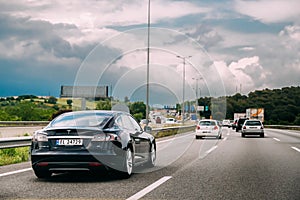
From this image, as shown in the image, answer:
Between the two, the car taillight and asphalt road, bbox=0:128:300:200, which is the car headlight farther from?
the car taillight

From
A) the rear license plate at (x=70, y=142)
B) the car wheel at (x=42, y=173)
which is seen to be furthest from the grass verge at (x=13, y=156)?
the rear license plate at (x=70, y=142)

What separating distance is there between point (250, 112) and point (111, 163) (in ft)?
235

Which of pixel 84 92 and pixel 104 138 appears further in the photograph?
pixel 84 92

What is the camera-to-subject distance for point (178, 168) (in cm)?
1227

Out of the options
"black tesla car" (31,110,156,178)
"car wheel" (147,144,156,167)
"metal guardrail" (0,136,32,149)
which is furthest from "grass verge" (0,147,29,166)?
"black tesla car" (31,110,156,178)

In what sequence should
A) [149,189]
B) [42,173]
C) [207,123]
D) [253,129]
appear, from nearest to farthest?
[149,189], [42,173], [207,123], [253,129]

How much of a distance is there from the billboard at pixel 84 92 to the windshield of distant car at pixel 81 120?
44395 millimetres

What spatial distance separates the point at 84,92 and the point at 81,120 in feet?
159

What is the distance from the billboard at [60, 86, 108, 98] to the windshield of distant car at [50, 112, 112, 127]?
44395 mm

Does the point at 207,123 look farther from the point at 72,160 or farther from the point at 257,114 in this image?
the point at 257,114

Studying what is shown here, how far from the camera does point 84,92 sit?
57.9 m

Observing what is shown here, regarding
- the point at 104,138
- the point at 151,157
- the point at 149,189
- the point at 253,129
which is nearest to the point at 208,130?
the point at 253,129

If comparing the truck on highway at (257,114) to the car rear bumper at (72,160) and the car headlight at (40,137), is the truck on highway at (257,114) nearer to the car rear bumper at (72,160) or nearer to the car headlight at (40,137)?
the car rear bumper at (72,160)

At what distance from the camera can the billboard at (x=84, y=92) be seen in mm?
56750
